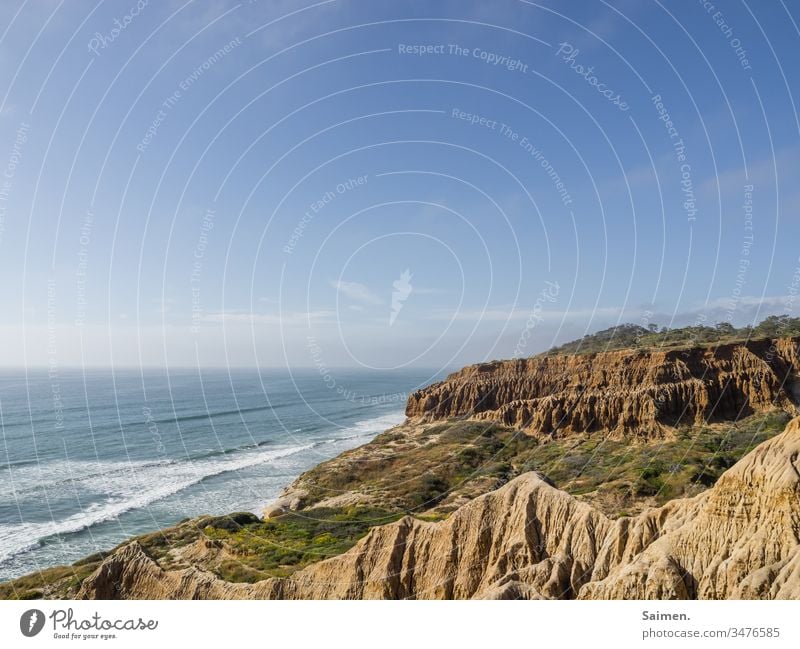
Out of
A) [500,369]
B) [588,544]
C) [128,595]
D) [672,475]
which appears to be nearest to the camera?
[588,544]

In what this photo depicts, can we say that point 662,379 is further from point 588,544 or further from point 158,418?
point 158,418

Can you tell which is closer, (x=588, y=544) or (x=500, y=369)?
(x=588, y=544)

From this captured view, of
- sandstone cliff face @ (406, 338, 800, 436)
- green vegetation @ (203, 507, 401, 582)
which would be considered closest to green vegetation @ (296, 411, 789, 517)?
sandstone cliff face @ (406, 338, 800, 436)

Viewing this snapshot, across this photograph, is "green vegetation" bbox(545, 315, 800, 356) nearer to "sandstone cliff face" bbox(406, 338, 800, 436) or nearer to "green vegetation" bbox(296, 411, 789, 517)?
"sandstone cliff face" bbox(406, 338, 800, 436)

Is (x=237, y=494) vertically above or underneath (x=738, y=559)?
underneath

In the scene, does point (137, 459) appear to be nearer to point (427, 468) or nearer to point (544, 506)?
point (427, 468)

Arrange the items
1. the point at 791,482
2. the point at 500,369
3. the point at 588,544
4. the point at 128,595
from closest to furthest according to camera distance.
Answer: the point at 791,482 < the point at 588,544 < the point at 128,595 < the point at 500,369
